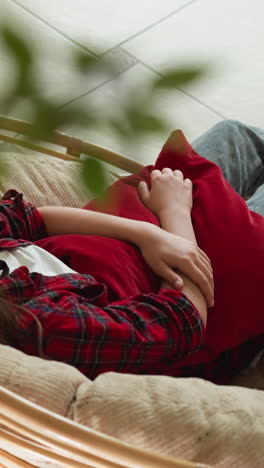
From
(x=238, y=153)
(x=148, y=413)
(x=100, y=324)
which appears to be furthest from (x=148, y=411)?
(x=238, y=153)

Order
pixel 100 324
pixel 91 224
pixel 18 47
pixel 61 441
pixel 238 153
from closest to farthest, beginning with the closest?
pixel 18 47, pixel 61 441, pixel 100 324, pixel 91 224, pixel 238 153

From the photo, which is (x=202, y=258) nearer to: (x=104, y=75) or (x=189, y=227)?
(x=189, y=227)

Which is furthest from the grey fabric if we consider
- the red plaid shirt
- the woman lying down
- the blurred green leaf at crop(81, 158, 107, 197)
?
the blurred green leaf at crop(81, 158, 107, 197)

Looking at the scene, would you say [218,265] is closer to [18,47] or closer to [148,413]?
[148,413]

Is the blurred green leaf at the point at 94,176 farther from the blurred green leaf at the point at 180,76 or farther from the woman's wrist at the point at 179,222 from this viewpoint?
the woman's wrist at the point at 179,222

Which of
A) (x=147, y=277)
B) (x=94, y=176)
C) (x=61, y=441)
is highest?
(x=94, y=176)

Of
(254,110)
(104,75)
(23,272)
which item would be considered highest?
(104,75)

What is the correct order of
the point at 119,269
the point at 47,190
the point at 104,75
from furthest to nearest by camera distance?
1. the point at 47,190
2. the point at 119,269
3. the point at 104,75

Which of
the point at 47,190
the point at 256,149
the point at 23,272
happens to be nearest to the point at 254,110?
the point at 256,149

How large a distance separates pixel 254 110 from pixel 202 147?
0.80 m

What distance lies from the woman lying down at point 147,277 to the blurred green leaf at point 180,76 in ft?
1.64

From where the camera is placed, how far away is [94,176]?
0.23 m

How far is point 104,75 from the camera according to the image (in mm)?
223

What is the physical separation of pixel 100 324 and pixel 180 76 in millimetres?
598
